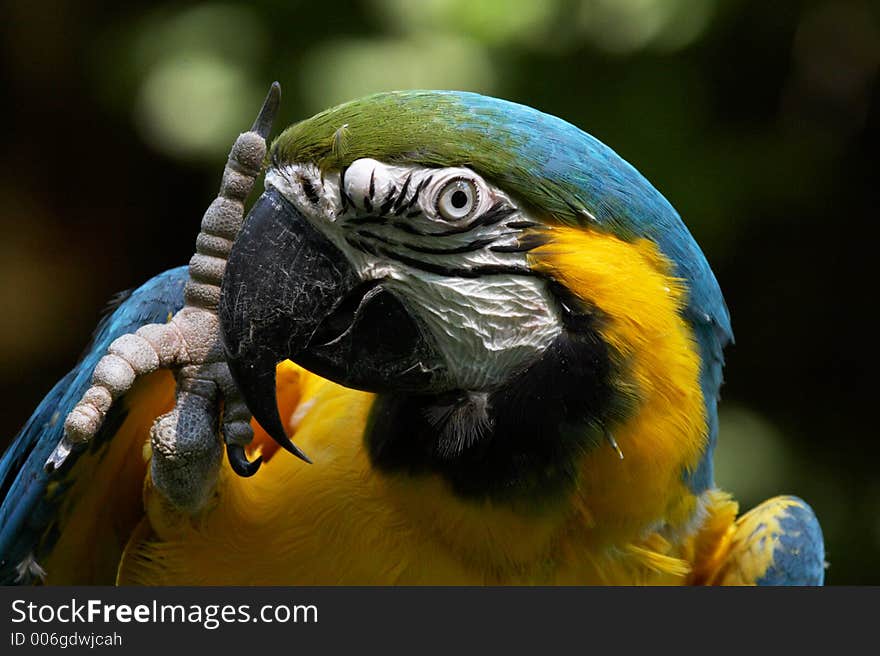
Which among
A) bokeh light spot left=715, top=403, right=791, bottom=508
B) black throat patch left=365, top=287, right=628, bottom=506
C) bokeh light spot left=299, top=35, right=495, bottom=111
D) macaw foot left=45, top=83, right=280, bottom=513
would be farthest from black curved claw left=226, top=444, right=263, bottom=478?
bokeh light spot left=715, top=403, right=791, bottom=508

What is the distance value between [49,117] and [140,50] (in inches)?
28.1

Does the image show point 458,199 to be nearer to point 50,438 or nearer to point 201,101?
point 50,438

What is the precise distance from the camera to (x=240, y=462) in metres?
1.44

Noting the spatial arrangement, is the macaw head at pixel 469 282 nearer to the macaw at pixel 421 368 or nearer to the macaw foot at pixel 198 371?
the macaw at pixel 421 368

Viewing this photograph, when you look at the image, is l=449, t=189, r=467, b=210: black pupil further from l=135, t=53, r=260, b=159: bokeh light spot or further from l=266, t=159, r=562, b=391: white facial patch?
l=135, t=53, r=260, b=159: bokeh light spot

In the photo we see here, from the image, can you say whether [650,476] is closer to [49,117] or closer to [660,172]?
[660,172]

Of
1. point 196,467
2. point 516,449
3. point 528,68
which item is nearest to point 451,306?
point 516,449

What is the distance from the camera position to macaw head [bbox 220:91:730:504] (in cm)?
132

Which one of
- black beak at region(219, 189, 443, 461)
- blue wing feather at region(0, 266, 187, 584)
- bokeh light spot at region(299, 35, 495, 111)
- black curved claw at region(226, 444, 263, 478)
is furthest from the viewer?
bokeh light spot at region(299, 35, 495, 111)

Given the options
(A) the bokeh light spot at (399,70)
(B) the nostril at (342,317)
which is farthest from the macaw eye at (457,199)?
(A) the bokeh light spot at (399,70)

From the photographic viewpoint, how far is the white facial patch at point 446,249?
1.32m

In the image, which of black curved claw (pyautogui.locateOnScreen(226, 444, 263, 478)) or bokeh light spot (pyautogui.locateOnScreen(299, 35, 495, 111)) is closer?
black curved claw (pyautogui.locateOnScreen(226, 444, 263, 478))

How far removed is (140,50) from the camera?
2.96 metres

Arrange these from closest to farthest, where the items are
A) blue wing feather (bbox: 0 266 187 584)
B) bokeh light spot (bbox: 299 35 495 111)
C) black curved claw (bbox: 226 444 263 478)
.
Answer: black curved claw (bbox: 226 444 263 478), blue wing feather (bbox: 0 266 187 584), bokeh light spot (bbox: 299 35 495 111)
